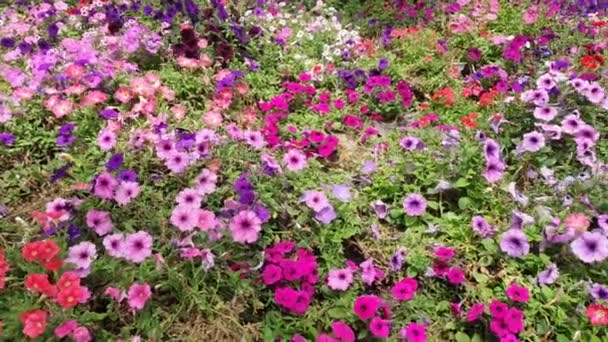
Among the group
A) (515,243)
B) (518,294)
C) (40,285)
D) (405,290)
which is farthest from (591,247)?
(40,285)

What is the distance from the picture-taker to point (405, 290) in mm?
2758

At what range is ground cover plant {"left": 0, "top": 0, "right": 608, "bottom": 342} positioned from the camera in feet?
8.80

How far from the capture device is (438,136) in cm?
381

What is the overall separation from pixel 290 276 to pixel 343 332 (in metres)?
0.40

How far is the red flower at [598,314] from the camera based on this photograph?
261cm

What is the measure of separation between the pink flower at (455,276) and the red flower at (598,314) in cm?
61

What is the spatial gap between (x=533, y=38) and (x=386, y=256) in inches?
112

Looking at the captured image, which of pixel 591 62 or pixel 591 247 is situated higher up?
pixel 591 62

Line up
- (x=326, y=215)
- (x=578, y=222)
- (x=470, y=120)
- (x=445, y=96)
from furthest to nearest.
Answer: (x=445, y=96), (x=470, y=120), (x=326, y=215), (x=578, y=222)

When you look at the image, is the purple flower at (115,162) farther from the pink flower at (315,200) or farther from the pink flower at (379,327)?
the pink flower at (379,327)

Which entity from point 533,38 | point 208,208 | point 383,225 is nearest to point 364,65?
point 533,38

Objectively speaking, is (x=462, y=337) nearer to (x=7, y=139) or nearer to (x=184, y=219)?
(x=184, y=219)

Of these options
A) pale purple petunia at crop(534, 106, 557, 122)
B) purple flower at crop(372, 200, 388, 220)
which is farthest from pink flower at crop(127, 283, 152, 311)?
pale purple petunia at crop(534, 106, 557, 122)

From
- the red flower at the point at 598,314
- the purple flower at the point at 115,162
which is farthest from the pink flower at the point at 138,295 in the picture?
the red flower at the point at 598,314
